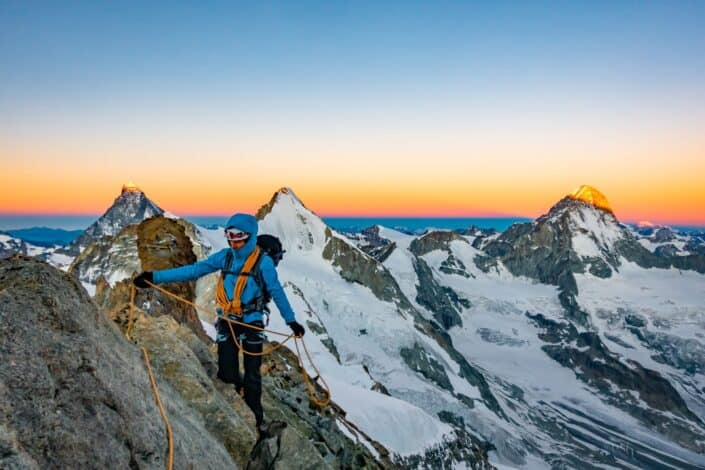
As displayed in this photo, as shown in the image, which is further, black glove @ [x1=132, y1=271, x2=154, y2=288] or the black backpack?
the black backpack

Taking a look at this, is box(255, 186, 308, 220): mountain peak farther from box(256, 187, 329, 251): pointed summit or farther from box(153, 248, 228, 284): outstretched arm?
box(153, 248, 228, 284): outstretched arm

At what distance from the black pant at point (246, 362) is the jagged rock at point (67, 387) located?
2897 mm

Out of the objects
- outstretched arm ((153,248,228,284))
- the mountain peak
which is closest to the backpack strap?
outstretched arm ((153,248,228,284))

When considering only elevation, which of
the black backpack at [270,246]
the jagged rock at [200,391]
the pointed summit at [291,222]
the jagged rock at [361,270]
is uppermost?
the black backpack at [270,246]

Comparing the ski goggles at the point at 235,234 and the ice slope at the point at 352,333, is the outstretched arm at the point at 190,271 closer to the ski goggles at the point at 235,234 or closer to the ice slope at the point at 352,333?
the ski goggles at the point at 235,234

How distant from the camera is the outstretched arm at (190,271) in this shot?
26.8 ft

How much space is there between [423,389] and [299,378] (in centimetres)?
10678

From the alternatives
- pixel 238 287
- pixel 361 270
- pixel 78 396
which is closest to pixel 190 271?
pixel 238 287

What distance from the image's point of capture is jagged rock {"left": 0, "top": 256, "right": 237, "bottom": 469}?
13.1ft

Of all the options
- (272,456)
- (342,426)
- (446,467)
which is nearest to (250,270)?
(272,456)

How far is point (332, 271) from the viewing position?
157750 mm

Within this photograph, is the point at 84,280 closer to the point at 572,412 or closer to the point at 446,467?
the point at 446,467

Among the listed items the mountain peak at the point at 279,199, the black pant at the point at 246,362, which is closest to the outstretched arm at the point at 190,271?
the black pant at the point at 246,362

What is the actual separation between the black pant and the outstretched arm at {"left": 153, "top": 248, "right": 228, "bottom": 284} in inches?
48.0
